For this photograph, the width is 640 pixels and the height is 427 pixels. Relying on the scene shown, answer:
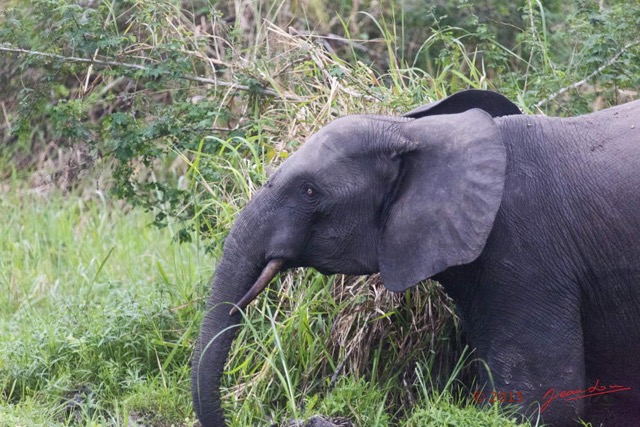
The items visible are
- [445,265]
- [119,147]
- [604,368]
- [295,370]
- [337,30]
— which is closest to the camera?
[445,265]

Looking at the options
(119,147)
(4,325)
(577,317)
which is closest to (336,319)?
(577,317)

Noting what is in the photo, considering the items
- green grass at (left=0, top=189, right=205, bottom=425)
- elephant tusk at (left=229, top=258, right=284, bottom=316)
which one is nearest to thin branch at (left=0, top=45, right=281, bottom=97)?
green grass at (left=0, top=189, right=205, bottom=425)

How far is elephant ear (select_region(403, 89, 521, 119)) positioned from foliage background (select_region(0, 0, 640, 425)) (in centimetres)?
63

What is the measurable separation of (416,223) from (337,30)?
4.29m

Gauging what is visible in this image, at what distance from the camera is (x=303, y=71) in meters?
6.07

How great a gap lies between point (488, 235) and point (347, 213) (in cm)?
57

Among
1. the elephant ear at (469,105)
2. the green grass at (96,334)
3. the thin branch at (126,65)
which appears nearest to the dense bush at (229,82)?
the thin branch at (126,65)

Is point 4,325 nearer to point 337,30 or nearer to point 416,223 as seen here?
point 416,223

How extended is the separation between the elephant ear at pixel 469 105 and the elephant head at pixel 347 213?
0.31 metres

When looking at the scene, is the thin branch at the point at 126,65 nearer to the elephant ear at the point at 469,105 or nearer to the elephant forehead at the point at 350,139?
the elephant ear at the point at 469,105

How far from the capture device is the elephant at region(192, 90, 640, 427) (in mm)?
4332

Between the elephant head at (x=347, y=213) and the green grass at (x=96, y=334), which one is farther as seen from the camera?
the green grass at (x=96, y=334)

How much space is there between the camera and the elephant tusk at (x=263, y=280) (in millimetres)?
4414

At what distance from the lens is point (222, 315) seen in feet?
14.7
